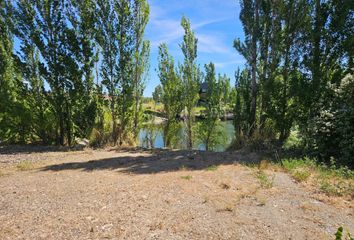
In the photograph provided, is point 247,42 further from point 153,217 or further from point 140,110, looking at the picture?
point 153,217

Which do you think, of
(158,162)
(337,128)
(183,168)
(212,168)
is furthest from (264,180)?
(337,128)

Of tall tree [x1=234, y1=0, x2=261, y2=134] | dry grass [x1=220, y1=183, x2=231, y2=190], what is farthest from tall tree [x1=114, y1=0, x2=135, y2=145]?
dry grass [x1=220, y1=183, x2=231, y2=190]

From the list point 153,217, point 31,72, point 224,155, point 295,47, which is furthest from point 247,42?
point 153,217

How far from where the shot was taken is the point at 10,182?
4.99 meters

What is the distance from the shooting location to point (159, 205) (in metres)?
3.91

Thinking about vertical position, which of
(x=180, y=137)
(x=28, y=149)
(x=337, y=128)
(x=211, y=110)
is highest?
(x=211, y=110)

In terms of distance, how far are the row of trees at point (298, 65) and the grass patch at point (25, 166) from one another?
6007 millimetres

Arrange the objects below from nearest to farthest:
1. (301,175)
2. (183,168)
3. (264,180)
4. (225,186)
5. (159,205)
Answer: (159,205) < (225,186) < (264,180) < (301,175) < (183,168)

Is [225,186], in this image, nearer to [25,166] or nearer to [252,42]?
[25,166]

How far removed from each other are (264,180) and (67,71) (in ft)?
22.5

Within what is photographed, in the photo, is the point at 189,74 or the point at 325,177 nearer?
the point at 325,177

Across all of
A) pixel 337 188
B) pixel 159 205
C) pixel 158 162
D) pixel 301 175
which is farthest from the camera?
pixel 158 162

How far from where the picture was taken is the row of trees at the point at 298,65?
782 cm

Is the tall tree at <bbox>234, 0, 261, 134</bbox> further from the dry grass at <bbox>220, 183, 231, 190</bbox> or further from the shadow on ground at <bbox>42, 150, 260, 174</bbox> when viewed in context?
the dry grass at <bbox>220, 183, 231, 190</bbox>
